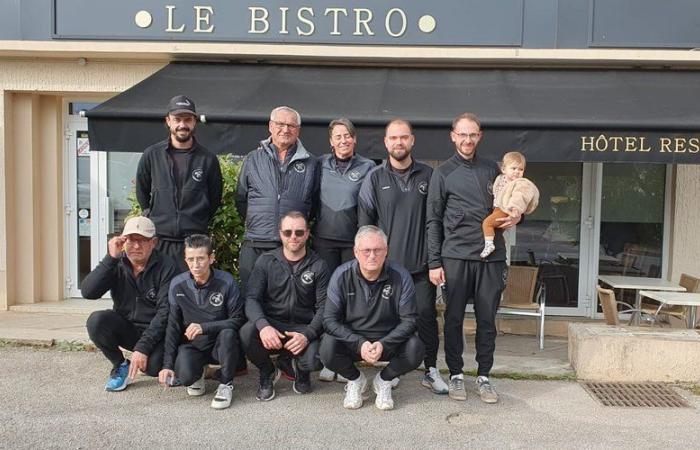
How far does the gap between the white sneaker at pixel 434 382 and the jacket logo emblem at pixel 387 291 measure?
79 centimetres

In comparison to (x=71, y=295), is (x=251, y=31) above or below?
above

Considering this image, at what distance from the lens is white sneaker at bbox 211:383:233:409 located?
4.00 meters

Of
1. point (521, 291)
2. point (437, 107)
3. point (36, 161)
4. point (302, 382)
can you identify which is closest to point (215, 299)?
point (302, 382)

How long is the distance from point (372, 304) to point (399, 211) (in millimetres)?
697

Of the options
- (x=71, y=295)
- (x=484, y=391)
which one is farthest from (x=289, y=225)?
(x=71, y=295)

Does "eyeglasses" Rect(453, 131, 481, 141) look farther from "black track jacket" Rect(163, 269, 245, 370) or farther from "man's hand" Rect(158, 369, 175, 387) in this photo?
"man's hand" Rect(158, 369, 175, 387)

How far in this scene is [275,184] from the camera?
4.41 metres

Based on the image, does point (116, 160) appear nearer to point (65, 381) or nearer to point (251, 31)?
point (251, 31)

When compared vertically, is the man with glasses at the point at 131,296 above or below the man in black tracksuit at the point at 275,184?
below

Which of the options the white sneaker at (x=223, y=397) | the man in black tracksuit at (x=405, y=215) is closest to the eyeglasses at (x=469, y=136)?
the man in black tracksuit at (x=405, y=215)

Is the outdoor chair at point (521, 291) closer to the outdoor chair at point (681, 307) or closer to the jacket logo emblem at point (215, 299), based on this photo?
the outdoor chair at point (681, 307)

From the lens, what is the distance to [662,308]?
6188 millimetres

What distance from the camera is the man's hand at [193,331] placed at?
401 centimetres

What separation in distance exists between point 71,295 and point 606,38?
7017 mm
